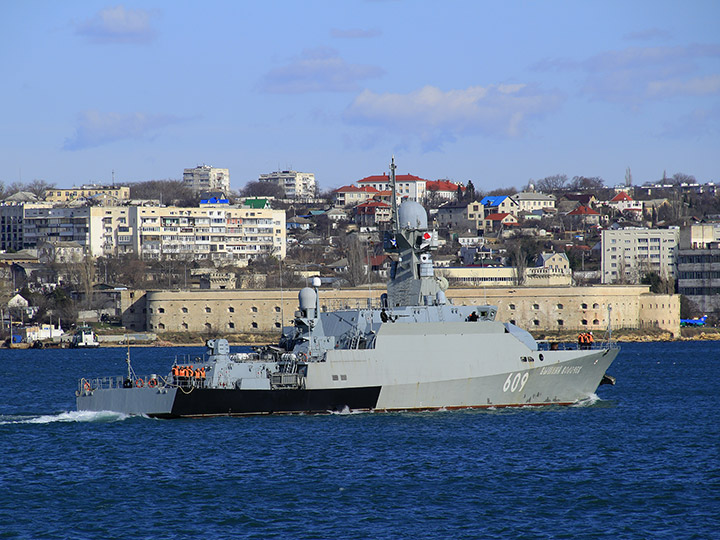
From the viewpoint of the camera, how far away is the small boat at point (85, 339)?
269 feet

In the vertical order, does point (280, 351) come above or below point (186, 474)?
above

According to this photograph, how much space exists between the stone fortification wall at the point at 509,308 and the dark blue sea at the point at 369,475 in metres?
51.6

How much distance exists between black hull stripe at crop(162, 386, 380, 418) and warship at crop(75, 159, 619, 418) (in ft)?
0.09

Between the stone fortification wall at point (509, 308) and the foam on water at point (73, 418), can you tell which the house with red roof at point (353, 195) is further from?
the foam on water at point (73, 418)

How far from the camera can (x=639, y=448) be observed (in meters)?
27.9

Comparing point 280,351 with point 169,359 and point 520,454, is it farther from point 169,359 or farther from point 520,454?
point 169,359

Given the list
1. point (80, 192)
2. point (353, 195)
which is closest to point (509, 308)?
point (353, 195)

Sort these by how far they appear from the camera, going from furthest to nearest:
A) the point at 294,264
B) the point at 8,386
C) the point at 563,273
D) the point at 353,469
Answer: the point at 294,264 < the point at 563,273 < the point at 8,386 < the point at 353,469

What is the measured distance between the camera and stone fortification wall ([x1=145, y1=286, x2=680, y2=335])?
87750 millimetres

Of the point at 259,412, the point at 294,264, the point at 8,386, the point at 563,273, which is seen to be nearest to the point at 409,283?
the point at 259,412

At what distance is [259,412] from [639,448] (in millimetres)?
10668

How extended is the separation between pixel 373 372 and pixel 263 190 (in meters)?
163

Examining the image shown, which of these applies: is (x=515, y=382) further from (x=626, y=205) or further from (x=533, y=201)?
(x=626, y=205)

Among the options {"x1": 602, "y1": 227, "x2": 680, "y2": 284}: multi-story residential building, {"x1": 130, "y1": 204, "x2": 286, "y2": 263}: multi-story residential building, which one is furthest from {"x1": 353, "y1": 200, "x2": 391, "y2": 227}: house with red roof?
{"x1": 602, "y1": 227, "x2": 680, "y2": 284}: multi-story residential building
